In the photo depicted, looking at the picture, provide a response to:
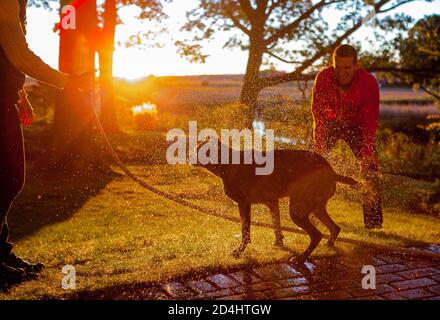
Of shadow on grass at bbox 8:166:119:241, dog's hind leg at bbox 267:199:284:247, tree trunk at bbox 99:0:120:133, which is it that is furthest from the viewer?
tree trunk at bbox 99:0:120:133

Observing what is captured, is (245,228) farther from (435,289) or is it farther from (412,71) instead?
(412,71)

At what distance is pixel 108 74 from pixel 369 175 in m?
17.2

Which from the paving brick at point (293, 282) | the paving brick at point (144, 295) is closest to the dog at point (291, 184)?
the paving brick at point (293, 282)

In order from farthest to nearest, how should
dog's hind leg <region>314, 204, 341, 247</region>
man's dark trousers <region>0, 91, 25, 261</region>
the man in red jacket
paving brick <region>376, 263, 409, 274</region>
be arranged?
the man in red jacket, dog's hind leg <region>314, 204, 341, 247</region>, paving brick <region>376, 263, 409, 274</region>, man's dark trousers <region>0, 91, 25, 261</region>

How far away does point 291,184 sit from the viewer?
Result: 488 cm

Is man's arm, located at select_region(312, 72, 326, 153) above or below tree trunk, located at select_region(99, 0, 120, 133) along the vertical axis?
below

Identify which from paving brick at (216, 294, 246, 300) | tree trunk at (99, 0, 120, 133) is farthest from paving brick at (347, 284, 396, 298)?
tree trunk at (99, 0, 120, 133)

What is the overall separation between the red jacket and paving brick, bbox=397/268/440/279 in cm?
198

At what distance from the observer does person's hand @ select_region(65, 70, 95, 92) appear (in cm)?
439

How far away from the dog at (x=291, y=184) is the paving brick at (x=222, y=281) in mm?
627

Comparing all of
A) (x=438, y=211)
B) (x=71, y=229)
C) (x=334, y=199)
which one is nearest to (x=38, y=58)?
(x=71, y=229)

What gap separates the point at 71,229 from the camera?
22.6ft

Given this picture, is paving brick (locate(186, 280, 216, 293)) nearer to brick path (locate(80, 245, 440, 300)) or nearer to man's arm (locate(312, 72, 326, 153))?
brick path (locate(80, 245, 440, 300))
